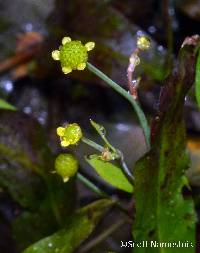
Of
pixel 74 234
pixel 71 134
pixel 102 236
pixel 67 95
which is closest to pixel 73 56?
pixel 71 134

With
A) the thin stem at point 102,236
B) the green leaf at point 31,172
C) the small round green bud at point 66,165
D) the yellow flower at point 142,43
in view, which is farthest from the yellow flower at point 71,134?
the thin stem at point 102,236

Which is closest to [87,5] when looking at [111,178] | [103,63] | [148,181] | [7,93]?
[103,63]

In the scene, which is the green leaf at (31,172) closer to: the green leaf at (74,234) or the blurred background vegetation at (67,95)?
the blurred background vegetation at (67,95)

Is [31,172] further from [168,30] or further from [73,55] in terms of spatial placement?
[168,30]

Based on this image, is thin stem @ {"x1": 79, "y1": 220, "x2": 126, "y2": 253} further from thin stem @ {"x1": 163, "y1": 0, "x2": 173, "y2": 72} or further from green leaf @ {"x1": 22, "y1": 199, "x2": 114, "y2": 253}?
thin stem @ {"x1": 163, "y1": 0, "x2": 173, "y2": 72}

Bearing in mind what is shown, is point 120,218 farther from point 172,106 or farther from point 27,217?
point 172,106
